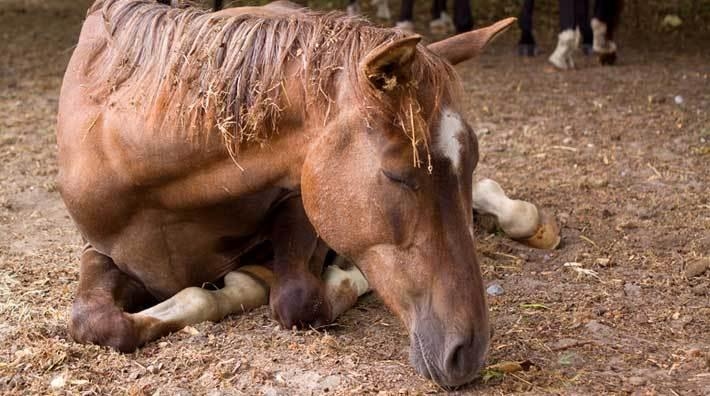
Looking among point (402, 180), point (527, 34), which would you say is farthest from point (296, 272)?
point (527, 34)

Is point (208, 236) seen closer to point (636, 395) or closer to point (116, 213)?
point (116, 213)

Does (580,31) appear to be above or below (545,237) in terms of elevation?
below

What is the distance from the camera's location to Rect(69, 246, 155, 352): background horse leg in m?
2.99

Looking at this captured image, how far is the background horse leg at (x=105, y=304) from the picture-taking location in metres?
2.99

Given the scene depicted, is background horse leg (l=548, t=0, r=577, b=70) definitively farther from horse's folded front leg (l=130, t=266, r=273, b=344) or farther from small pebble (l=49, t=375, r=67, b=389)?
small pebble (l=49, t=375, r=67, b=389)

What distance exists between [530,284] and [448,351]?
1.26m

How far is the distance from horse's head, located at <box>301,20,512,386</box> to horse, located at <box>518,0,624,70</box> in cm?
558

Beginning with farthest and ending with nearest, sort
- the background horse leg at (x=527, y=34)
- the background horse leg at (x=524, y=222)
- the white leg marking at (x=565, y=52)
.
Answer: the background horse leg at (x=527, y=34), the white leg marking at (x=565, y=52), the background horse leg at (x=524, y=222)

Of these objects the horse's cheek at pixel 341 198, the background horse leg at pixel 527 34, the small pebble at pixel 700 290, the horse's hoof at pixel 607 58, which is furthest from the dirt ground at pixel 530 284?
the background horse leg at pixel 527 34

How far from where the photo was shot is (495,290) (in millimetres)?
3557

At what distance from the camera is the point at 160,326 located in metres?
3.06

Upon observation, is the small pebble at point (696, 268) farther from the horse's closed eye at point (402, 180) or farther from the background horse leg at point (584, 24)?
the background horse leg at point (584, 24)

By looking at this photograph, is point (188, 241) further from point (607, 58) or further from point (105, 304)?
point (607, 58)

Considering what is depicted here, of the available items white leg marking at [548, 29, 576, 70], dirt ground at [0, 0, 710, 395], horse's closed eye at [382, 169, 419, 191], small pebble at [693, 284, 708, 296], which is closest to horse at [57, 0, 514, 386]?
horse's closed eye at [382, 169, 419, 191]
